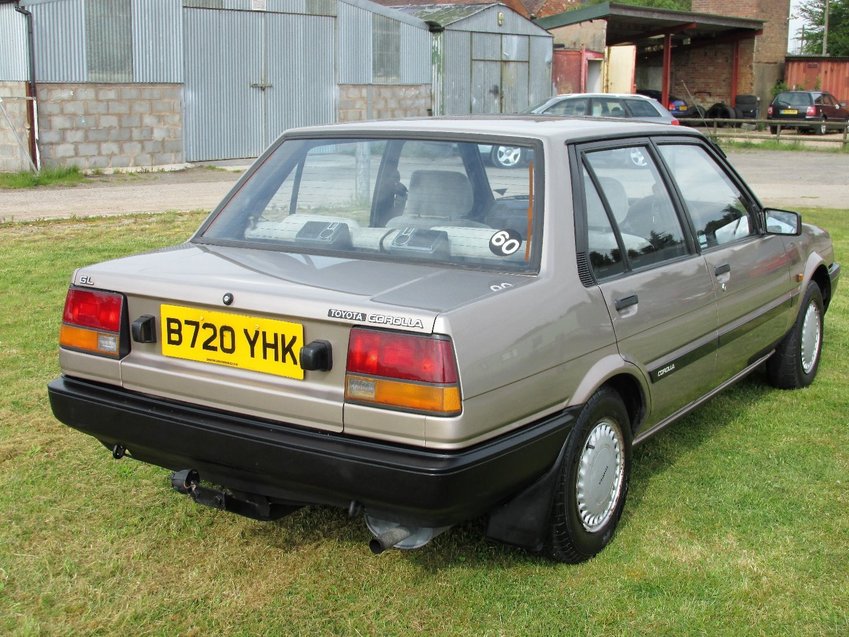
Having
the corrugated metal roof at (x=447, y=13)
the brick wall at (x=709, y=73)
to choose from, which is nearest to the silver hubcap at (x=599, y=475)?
the corrugated metal roof at (x=447, y=13)

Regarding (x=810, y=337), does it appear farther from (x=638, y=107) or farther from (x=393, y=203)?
(x=638, y=107)

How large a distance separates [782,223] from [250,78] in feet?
61.4

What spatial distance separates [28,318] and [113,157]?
13.9m

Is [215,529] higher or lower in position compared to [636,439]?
lower

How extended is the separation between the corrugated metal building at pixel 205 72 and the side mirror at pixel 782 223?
16152 mm

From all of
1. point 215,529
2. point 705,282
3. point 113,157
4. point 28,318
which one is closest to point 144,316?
point 215,529

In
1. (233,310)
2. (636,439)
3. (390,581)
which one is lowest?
(390,581)

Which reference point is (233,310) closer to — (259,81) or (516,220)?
(516,220)

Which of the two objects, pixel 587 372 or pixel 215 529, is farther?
pixel 215 529

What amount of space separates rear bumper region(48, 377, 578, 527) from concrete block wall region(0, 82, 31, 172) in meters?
16.2

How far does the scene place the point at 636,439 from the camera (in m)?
3.93

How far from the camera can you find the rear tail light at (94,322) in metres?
3.39

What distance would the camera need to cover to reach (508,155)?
3.69m

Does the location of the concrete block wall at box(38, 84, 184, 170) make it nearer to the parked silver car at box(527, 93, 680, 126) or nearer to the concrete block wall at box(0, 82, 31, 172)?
the concrete block wall at box(0, 82, 31, 172)
